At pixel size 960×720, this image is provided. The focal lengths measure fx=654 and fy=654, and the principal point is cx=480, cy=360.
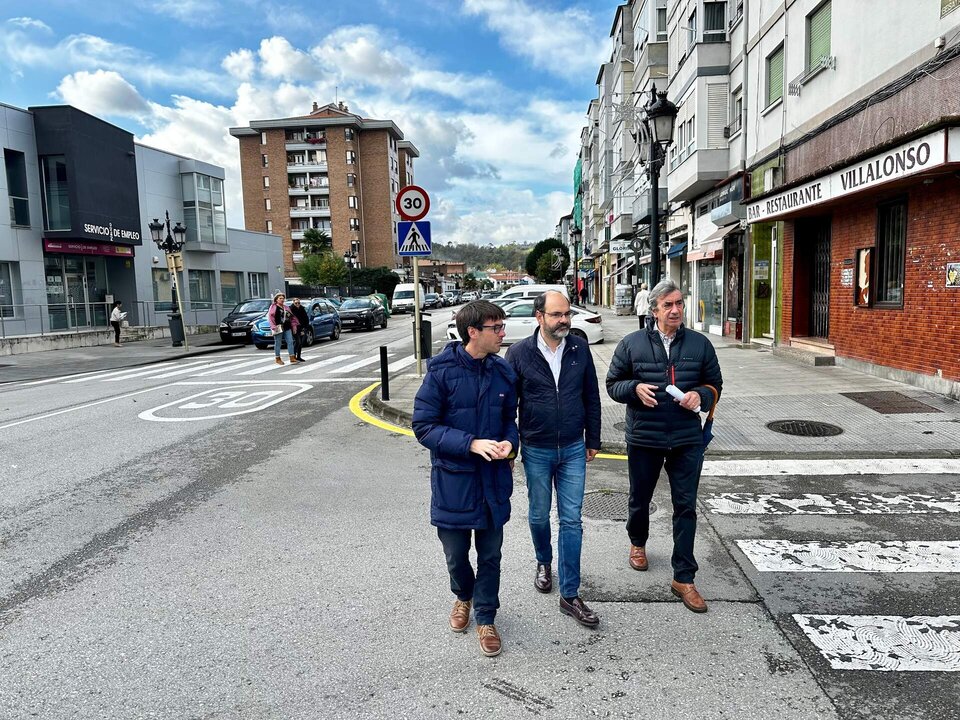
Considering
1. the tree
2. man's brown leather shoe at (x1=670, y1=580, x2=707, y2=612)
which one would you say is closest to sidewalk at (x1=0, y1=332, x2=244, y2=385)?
man's brown leather shoe at (x1=670, y1=580, x2=707, y2=612)

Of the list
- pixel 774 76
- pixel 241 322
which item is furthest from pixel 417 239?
pixel 241 322

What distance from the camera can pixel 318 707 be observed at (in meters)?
2.77

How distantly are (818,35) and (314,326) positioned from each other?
662 inches

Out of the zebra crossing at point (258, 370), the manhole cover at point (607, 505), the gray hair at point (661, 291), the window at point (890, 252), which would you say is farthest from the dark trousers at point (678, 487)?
the zebra crossing at point (258, 370)

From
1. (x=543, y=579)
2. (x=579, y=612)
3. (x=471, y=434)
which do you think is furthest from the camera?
(x=543, y=579)

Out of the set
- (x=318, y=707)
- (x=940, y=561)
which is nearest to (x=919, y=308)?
(x=940, y=561)

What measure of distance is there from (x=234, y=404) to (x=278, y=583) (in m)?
6.99

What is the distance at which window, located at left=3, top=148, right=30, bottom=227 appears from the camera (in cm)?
2200

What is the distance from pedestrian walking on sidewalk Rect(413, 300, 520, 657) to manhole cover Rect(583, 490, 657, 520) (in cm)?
193

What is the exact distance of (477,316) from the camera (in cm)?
313

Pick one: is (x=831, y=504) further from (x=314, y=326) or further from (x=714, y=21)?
(x=314, y=326)

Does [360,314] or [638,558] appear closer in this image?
[638,558]

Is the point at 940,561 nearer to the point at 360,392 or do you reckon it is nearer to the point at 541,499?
the point at 541,499

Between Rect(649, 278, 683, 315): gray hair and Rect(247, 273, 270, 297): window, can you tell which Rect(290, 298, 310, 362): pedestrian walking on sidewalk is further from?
Rect(247, 273, 270, 297): window
